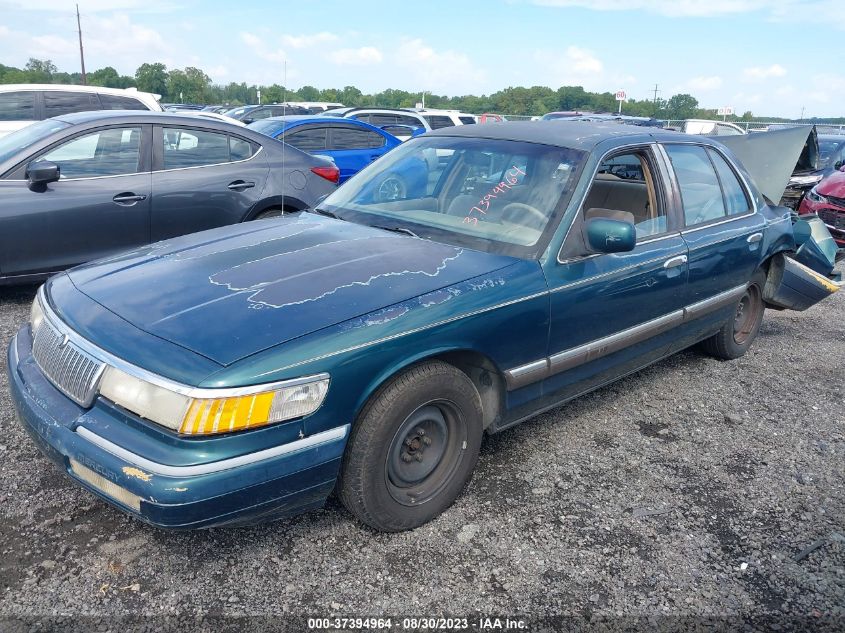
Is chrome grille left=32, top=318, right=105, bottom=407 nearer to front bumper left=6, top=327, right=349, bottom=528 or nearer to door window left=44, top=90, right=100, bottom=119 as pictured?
front bumper left=6, top=327, right=349, bottom=528

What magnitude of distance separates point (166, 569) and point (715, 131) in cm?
1649

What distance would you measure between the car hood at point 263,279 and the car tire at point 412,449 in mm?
356

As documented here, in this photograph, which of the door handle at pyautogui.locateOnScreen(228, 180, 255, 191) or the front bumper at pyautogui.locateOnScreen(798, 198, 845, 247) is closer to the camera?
the door handle at pyautogui.locateOnScreen(228, 180, 255, 191)

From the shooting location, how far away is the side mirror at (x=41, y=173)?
199 inches

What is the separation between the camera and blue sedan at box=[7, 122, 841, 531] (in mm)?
2271

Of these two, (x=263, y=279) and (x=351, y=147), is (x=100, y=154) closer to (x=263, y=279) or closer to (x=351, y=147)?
(x=263, y=279)

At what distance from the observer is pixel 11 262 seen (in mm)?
5176

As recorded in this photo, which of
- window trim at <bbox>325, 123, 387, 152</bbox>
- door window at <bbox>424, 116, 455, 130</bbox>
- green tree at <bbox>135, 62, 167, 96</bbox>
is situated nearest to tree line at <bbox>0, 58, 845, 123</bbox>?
green tree at <bbox>135, 62, 167, 96</bbox>

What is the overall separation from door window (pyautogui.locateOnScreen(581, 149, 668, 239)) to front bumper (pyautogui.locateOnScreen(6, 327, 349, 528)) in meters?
1.87

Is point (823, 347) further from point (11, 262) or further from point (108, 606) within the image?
point (11, 262)

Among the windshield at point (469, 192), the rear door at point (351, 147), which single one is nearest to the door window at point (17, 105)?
the rear door at point (351, 147)

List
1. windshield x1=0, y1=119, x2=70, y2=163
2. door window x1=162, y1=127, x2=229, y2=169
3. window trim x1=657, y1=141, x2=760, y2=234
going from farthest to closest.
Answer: door window x1=162, y1=127, x2=229, y2=169 < windshield x1=0, y1=119, x2=70, y2=163 < window trim x1=657, y1=141, x2=760, y2=234

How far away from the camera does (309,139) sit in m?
9.42

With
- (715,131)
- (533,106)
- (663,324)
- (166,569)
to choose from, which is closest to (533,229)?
(663,324)
